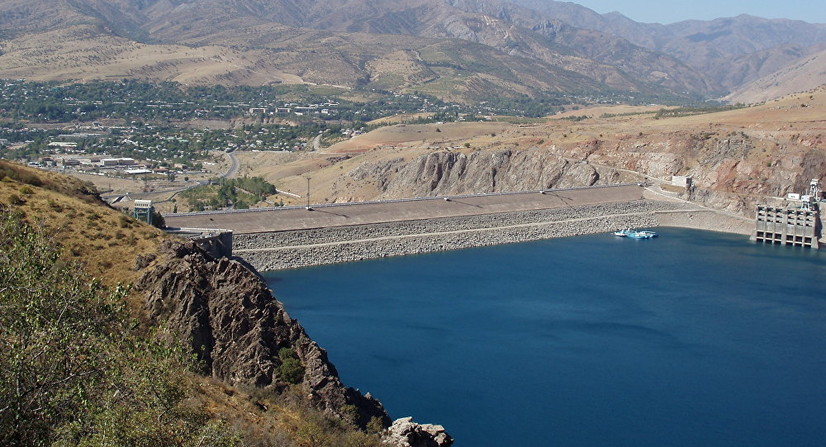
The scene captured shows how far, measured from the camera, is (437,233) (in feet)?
202

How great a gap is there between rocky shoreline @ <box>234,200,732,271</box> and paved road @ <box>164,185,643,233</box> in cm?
105

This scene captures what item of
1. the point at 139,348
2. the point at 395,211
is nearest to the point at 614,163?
the point at 395,211

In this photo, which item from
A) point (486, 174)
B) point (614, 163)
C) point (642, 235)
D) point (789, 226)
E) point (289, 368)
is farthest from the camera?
point (614, 163)

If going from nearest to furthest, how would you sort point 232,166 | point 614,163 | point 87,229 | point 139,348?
point 139,348 → point 87,229 → point 614,163 → point 232,166

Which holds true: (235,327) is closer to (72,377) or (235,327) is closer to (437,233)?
(72,377)

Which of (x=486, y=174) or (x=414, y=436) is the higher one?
(x=486, y=174)

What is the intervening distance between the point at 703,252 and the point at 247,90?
124793 mm

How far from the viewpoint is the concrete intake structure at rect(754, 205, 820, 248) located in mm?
67438

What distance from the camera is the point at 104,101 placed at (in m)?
154

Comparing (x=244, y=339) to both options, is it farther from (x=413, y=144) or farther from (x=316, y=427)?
(x=413, y=144)

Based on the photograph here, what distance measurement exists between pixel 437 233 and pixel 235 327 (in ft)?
131

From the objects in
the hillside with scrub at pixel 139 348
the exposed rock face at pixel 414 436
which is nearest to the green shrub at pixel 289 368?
the hillside with scrub at pixel 139 348

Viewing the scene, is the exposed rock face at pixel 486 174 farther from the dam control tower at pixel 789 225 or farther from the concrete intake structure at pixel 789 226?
the concrete intake structure at pixel 789 226

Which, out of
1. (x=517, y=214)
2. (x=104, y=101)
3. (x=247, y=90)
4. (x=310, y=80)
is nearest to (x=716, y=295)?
(x=517, y=214)
